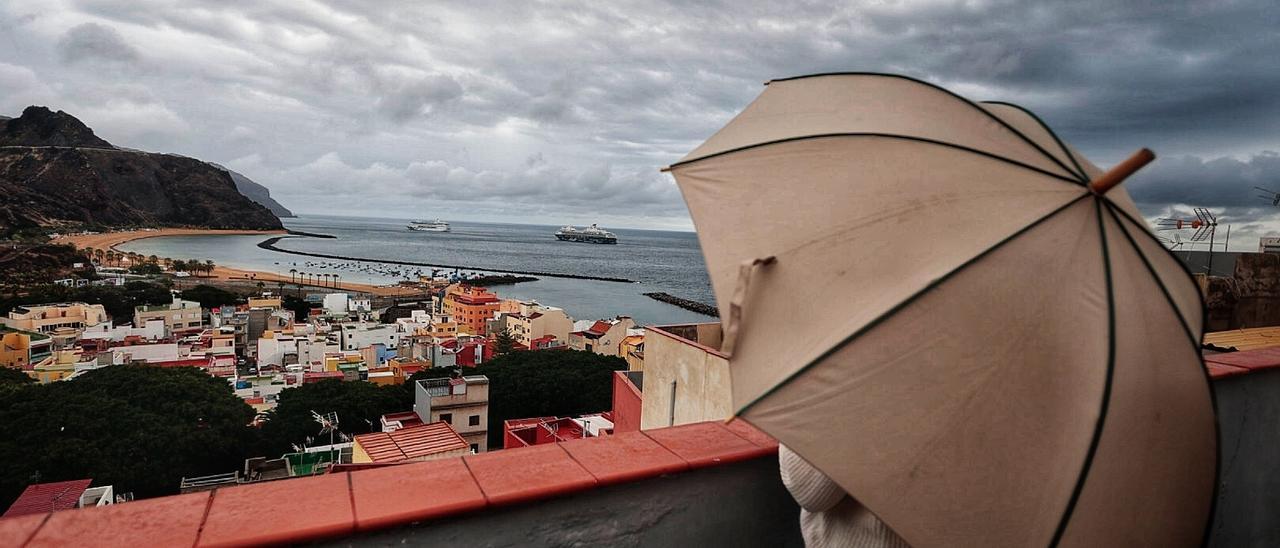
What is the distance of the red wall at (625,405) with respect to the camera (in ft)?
21.5

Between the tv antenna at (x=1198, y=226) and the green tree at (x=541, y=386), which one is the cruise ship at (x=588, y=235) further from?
the tv antenna at (x=1198, y=226)

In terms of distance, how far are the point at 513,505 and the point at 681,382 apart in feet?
11.8

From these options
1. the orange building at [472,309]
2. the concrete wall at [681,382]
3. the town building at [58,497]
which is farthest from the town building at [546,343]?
the concrete wall at [681,382]

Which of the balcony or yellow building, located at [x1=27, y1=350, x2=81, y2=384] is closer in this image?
the balcony

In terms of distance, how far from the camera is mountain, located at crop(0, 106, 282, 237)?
82875 millimetres

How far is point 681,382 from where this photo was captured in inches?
185

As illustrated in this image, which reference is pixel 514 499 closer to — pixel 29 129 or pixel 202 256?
pixel 202 256

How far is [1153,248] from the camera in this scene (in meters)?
0.99

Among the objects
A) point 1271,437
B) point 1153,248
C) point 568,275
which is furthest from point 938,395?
point 568,275

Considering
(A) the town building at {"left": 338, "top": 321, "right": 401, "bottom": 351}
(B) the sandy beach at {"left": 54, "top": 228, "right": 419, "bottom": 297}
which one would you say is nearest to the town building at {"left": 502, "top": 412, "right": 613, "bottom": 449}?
(A) the town building at {"left": 338, "top": 321, "right": 401, "bottom": 351}

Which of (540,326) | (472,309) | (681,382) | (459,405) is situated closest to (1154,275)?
(681,382)

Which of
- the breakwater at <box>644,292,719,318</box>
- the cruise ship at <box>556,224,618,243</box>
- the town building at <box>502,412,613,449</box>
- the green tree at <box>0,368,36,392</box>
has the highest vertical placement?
the cruise ship at <box>556,224,618,243</box>

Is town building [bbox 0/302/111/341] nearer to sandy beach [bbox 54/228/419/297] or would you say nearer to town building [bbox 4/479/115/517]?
sandy beach [bbox 54/228/419/297]

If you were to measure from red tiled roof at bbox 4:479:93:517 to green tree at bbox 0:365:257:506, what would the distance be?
413 cm
